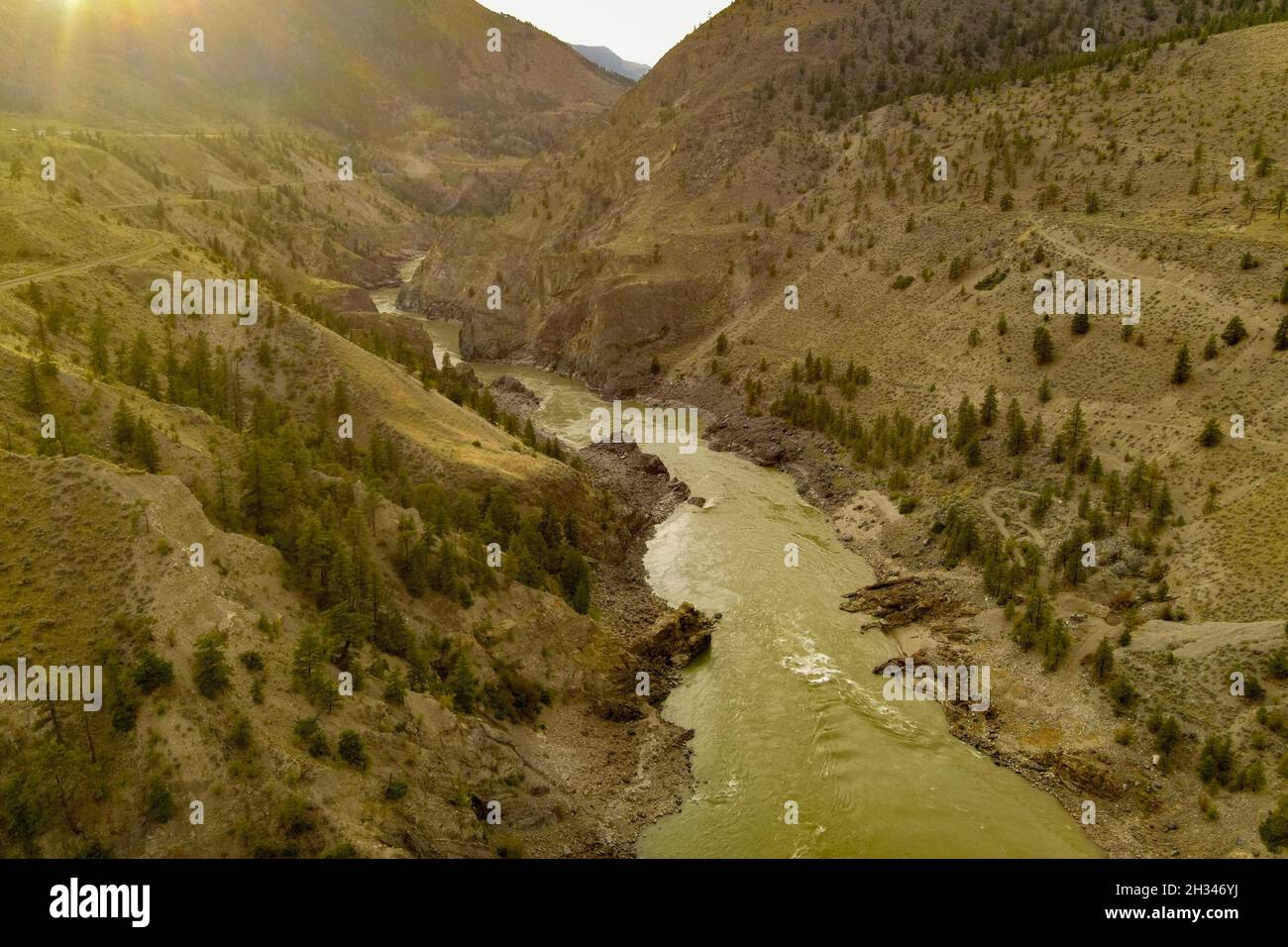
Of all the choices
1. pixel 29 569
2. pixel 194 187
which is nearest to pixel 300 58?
pixel 194 187

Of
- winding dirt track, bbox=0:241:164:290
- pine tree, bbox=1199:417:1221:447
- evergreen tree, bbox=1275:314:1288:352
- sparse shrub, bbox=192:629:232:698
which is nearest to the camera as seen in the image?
sparse shrub, bbox=192:629:232:698

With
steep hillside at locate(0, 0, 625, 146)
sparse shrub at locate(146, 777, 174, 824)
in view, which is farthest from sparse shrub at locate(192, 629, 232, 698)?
steep hillside at locate(0, 0, 625, 146)

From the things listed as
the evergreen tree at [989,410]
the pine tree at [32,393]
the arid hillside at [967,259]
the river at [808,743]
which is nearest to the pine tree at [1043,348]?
the arid hillside at [967,259]

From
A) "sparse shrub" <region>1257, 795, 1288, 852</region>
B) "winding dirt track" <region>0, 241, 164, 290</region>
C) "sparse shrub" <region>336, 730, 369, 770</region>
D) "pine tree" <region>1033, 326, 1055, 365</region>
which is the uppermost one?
"winding dirt track" <region>0, 241, 164, 290</region>

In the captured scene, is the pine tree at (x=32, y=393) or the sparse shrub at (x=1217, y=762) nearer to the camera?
the pine tree at (x=32, y=393)

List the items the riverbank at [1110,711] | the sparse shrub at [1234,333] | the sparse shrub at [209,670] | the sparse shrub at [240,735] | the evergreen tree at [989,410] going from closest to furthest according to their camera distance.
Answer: the sparse shrub at [240,735] < the sparse shrub at [209,670] < the riverbank at [1110,711] < the sparse shrub at [1234,333] < the evergreen tree at [989,410]

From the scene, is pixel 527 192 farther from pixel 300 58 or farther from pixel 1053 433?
pixel 300 58

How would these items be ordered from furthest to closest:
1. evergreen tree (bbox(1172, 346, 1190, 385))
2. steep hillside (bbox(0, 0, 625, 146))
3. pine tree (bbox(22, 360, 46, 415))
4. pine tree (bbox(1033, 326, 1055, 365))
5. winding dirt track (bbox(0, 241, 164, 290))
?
steep hillside (bbox(0, 0, 625, 146)) → pine tree (bbox(1033, 326, 1055, 365)) → evergreen tree (bbox(1172, 346, 1190, 385)) → winding dirt track (bbox(0, 241, 164, 290)) → pine tree (bbox(22, 360, 46, 415))

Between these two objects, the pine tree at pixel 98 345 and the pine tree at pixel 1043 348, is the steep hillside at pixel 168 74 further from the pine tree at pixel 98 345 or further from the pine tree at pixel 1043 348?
the pine tree at pixel 1043 348

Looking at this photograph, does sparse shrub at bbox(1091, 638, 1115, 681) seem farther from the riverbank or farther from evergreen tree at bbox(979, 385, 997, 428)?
evergreen tree at bbox(979, 385, 997, 428)
